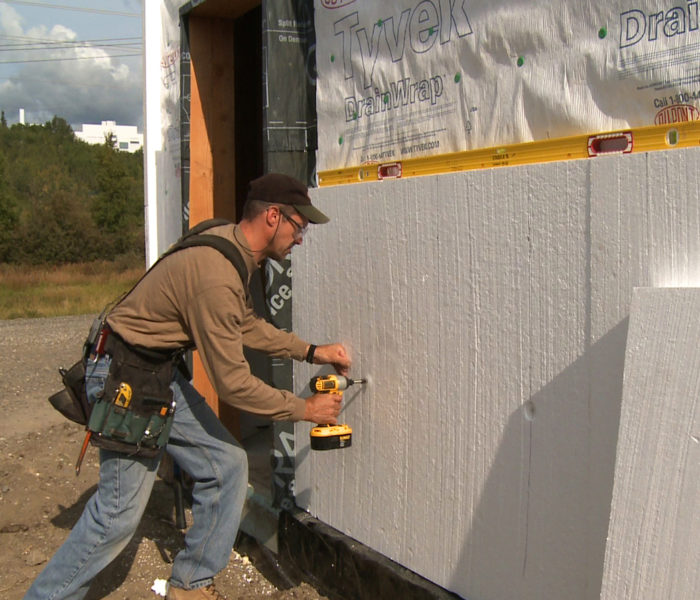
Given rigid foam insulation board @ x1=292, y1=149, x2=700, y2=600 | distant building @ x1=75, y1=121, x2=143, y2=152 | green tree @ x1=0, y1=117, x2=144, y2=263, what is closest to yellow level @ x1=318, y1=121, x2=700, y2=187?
rigid foam insulation board @ x1=292, y1=149, x2=700, y2=600

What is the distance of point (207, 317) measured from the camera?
2.76 m

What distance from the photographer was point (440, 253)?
2.66 metres

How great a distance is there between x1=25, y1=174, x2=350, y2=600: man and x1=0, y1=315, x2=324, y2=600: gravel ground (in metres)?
0.55

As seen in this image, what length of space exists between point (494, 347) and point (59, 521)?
3.42 metres

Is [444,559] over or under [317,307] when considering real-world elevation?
under

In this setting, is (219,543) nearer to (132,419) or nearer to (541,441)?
Answer: (132,419)

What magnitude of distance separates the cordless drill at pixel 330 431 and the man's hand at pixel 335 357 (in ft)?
0.43

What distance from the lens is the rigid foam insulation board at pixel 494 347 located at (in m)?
2.00

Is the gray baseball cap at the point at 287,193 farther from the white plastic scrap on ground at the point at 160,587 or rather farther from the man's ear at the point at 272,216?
the white plastic scrap on ground at the point at 160,587

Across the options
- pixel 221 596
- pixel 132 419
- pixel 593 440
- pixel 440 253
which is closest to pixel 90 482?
pixel 221 596

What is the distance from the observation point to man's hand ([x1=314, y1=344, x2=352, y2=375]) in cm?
320

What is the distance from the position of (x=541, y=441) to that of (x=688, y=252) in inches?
29.7

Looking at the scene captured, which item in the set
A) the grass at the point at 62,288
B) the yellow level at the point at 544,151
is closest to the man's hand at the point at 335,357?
the yellow level at the point at 544,151

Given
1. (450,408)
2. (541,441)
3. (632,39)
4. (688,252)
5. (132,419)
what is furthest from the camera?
(132,419)
